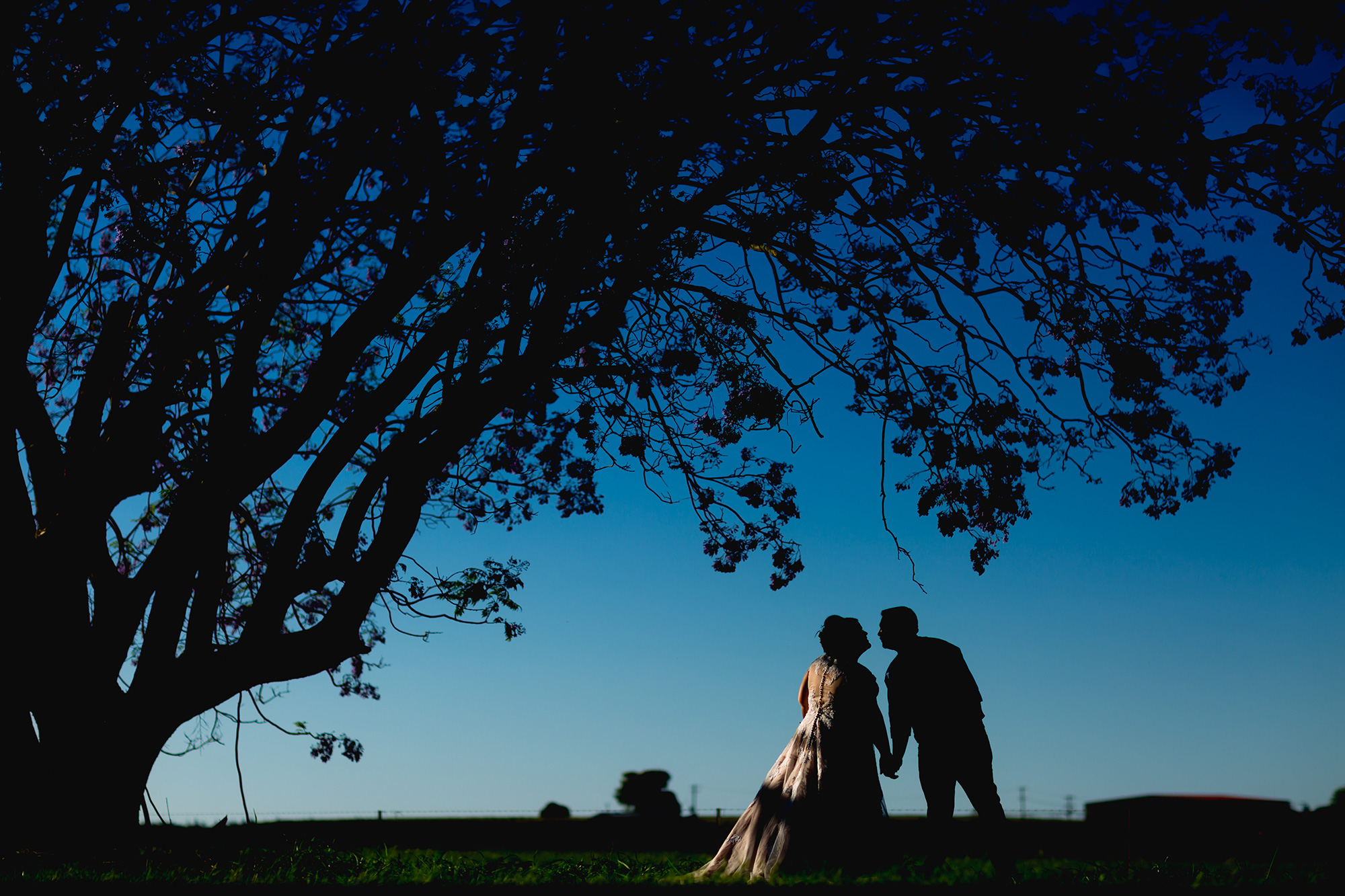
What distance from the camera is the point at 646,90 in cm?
859

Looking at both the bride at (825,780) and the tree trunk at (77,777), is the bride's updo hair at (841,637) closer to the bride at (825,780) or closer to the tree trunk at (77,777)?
the bride at (825,780)

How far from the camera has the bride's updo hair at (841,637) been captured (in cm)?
731

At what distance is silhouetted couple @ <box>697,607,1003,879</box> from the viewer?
22.5 feet

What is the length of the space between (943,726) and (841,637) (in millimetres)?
903

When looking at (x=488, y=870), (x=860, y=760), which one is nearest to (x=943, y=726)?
(x=860, y=760)

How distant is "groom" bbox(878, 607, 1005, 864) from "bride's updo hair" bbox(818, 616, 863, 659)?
15.5 inches

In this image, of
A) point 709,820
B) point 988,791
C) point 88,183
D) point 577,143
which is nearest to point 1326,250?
point 988,791

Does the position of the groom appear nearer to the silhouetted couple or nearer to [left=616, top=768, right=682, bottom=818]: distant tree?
the silhouetted couple

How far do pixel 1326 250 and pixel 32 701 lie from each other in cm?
1124

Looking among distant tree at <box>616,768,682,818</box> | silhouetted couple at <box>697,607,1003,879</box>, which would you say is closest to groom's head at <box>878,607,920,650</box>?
silhouetted couple at <box>697,607,1003,879</box>

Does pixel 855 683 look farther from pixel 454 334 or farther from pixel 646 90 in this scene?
pixel 646 90

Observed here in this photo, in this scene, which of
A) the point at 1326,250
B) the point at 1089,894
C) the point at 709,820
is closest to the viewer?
the point at 1089,894

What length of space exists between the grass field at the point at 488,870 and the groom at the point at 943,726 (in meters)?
0.41

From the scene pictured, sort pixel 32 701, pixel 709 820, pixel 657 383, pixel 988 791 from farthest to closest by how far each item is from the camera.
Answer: pixel 709 820
pixel 657 383
pixel 32 701
pixel 988 791
